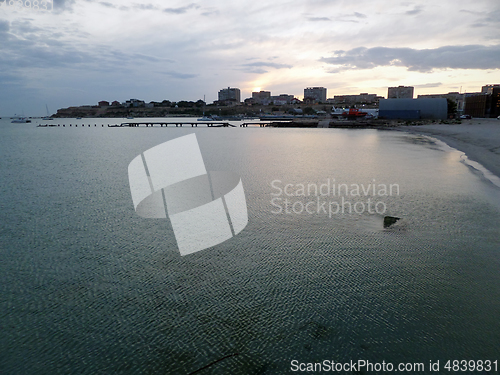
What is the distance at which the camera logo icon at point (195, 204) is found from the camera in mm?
8414

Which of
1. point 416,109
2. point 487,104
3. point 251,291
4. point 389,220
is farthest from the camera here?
point 487,104

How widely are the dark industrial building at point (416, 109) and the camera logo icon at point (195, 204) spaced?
6366 cm

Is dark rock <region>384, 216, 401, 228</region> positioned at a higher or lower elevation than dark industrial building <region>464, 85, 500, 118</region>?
lower

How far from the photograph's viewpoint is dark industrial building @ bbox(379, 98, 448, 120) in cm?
6634

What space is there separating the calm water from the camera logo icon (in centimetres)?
38

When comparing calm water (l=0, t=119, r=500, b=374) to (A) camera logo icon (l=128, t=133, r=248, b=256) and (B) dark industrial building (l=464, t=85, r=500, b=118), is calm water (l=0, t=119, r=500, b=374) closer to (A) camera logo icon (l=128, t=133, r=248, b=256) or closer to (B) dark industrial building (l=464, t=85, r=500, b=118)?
(A) camera logo icon (l=128, t=133, r=248, b=256)

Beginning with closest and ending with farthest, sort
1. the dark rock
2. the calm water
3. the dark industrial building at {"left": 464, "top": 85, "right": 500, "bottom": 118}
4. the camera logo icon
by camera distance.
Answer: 1. the calm water
2. the camera logo icon
3. the dark rock
4. the dark industrial building at {"left": 464, "top": 85, "right": 500, "bottom": 118}

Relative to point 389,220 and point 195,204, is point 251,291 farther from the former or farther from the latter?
point 195,204

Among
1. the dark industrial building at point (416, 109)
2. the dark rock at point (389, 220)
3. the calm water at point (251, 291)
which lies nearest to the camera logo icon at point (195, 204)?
the calm water at point (251, 291)

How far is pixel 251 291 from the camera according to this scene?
5.69 metres

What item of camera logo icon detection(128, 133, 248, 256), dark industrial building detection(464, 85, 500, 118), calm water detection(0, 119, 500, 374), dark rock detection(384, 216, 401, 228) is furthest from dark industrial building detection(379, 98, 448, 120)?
dark rock detection(384, 216, 401, 228)

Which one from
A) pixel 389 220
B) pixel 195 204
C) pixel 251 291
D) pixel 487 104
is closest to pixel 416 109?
pixel 487 104

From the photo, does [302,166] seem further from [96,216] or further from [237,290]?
[237,290]

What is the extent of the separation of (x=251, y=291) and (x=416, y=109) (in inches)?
2907
